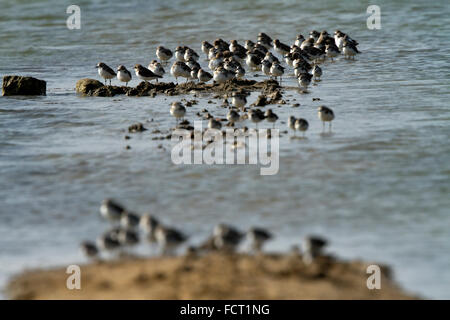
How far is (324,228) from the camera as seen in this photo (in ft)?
34.3

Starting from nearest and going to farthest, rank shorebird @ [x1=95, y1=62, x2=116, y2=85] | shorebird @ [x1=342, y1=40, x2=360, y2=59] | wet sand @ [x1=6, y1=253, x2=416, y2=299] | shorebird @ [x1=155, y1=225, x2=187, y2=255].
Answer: wet sand @ [x1=6, y1=253, x2=416, y2=299]
shorebird @ [x1=155, y1=225, x2=187, y2=255]
shorebird @ [x1=95, y1=62, x2=116, y2=85]
shorebird @ [x1=342, y1=40, x2=360, y2=59]

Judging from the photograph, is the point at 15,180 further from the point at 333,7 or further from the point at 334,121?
the point at 333,7

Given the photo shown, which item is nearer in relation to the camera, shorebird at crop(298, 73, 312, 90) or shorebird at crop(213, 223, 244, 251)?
shorebird at crop(213, 223, 244, 251)

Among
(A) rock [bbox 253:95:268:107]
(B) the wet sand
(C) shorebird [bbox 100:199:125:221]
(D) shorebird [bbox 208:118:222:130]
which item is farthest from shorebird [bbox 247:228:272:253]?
(A) rock [bbox 253:95:268:107]

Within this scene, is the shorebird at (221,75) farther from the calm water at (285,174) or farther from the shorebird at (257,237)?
the shorebird at (257,237)

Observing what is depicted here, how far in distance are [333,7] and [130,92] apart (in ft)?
58.3

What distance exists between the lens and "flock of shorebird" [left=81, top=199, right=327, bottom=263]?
9516mm

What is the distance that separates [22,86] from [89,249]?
38.8 feet

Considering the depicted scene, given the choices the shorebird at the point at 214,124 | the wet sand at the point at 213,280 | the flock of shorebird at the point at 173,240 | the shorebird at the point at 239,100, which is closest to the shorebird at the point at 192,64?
the shorebird at the point at 239,100

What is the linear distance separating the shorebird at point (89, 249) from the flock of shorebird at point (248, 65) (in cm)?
594

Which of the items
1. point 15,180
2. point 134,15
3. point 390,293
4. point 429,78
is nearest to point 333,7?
point 134,15

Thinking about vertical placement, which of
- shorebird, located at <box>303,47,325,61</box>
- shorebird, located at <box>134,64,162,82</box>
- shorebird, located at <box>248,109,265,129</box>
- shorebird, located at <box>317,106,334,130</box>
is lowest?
shorebird, located at <box>317,106,334,130</box>

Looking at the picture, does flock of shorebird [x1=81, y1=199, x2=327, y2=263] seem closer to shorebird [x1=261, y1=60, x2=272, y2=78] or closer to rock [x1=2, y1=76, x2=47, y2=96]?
rock [x1=2, y1=76, x2=47, y2=96]

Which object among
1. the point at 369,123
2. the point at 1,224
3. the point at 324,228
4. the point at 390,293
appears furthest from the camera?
the point at 369,123
